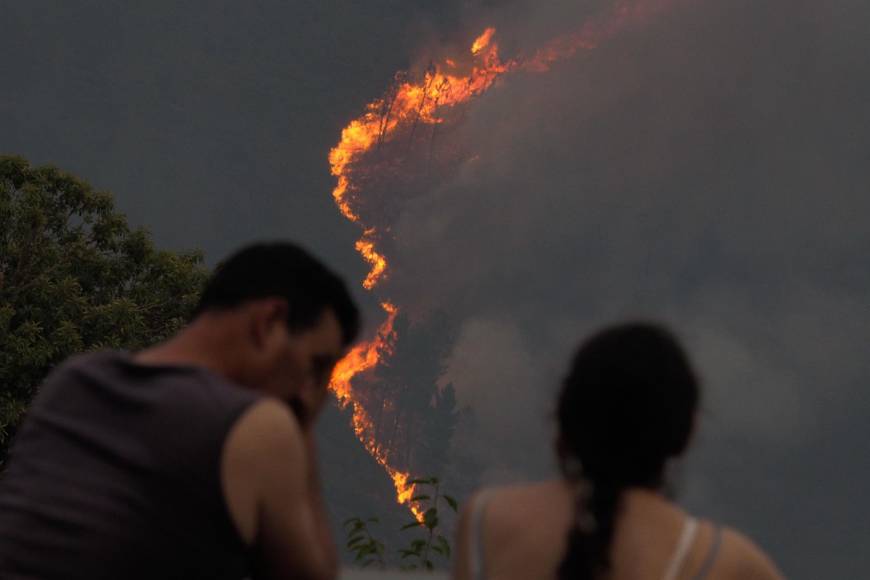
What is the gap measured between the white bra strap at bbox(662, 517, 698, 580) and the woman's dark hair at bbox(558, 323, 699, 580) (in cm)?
12

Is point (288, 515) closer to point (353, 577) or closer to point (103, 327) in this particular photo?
point (353, 577)

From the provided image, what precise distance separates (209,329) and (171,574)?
0.61 m

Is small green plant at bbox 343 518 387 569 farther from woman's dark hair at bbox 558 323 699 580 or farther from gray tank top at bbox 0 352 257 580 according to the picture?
woman's dark hair at bbox 558 323 699 580

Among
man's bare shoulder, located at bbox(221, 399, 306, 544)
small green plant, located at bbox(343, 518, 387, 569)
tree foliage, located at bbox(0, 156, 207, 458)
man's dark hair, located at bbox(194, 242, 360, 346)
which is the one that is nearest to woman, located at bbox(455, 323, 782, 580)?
man's bare shoulder, located at bbox(221, 399, 306, 544)

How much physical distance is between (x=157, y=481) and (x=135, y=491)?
57mm

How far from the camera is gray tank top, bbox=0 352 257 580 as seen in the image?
2.20 m

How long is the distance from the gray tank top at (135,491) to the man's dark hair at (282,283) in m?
0.33

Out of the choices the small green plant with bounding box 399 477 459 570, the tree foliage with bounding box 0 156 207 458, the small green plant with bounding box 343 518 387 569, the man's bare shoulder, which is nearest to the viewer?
the man's bare shoulder

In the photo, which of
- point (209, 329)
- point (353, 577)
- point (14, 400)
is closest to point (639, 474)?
point (209, 329)

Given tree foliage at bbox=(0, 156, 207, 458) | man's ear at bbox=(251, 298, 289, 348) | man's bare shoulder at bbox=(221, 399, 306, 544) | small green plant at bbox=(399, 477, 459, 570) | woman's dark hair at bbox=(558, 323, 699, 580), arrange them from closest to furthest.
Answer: woman's dark hair at bbox=(558, 323, 699, 580) → man's bare shoulder at bbox=(221, 399, 306, 544) → man's ear at bbox=(251, 298, 289, 348) → small green plant at bbox=(399, 477, 459, 570) → tree foliage at bbox=(0, 156, 207, 458)

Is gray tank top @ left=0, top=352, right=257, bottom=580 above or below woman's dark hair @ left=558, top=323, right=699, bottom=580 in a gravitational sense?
above

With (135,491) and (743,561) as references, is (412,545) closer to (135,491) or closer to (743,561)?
(135,491)

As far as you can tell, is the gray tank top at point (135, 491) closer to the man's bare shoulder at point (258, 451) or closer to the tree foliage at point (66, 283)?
the man's bare shoulder at point (258, 451)

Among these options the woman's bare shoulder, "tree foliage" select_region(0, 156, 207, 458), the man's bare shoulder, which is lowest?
the woman's bare shoulder
